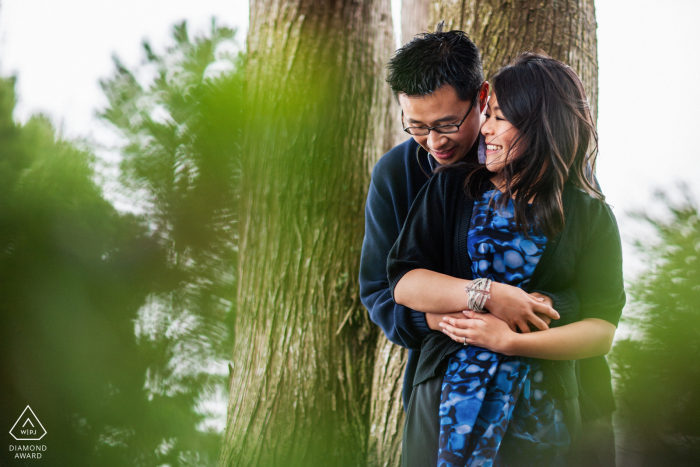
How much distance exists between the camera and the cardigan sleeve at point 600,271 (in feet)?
4.03

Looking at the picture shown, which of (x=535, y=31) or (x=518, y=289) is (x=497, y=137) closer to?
(x=518, y=289)

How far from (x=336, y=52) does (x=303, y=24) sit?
0.72 ft

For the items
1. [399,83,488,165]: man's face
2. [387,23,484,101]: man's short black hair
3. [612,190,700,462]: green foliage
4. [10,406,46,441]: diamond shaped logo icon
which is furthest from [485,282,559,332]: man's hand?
[10,406,46,441]: diamond shaped logo icon

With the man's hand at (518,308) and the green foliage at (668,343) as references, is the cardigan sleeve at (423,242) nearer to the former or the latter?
the man's hand at (518,308)

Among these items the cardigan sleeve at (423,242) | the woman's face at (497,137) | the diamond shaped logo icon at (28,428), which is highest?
the woman's face at (497,137)

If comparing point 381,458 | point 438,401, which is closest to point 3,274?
point 381,458

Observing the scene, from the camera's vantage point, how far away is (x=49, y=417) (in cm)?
271

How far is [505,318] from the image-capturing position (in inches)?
46.6

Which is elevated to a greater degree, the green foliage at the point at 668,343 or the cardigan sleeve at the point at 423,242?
the cardigan sleeve at the point at 423,242

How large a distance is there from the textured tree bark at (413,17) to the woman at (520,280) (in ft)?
5.00

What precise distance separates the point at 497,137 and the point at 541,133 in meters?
0.11

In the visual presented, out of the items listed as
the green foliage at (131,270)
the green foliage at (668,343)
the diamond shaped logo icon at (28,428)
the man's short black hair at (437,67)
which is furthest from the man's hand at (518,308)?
the diamond shaped logo icon at (28,428)

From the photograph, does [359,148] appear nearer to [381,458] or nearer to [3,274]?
[381,458]

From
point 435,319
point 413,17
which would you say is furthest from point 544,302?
point 413,17
